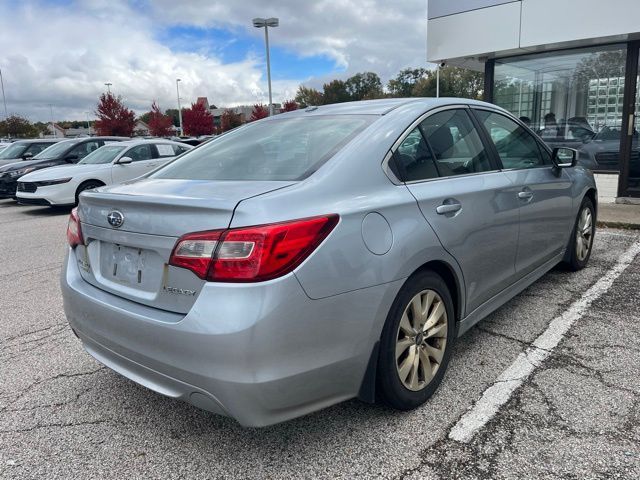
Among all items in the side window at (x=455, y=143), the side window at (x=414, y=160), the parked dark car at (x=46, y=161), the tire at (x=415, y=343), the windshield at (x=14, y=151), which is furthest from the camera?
the windshield at (x=14, y=151)

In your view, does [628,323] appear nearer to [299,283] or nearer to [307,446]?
[307,446]

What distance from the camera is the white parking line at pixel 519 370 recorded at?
254cm

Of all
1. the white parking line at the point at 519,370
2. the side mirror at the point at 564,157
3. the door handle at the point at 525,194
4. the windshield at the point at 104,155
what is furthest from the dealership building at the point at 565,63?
the windshield at the point at 104,155

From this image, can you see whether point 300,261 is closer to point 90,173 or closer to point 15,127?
point 90,173

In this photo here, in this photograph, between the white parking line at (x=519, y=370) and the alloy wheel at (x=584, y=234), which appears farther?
the alloy wheel at (x=584, y=234)

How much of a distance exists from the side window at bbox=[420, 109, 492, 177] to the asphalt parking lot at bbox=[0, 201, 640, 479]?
1207 mm

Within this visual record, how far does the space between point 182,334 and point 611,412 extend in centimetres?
217

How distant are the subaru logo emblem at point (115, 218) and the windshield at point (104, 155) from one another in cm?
983

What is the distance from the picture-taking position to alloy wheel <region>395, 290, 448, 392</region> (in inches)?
98.7

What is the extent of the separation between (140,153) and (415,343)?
416 inches

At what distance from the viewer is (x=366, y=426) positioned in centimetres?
257

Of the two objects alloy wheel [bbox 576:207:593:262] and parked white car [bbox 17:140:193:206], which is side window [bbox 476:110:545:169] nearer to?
alloy wheel [bbox 576:207:593:262]

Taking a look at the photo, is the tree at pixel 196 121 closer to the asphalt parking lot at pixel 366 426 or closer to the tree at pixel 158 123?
the tree at pixel 158 123

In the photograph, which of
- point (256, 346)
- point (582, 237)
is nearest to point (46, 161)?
point (582, 237)
